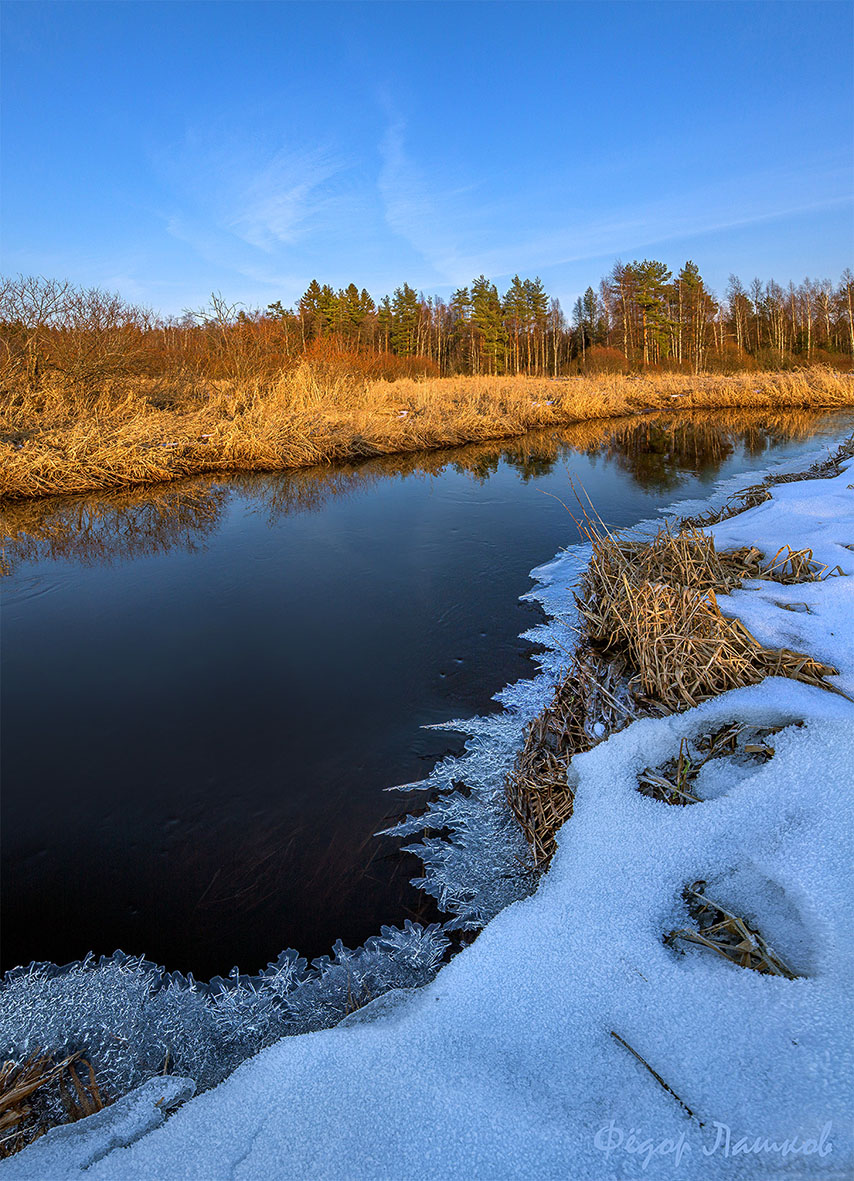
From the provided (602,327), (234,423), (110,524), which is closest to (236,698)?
(110,524)

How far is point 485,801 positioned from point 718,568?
213cm

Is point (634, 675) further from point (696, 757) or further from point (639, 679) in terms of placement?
point (696, 757)

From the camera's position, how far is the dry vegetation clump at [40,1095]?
1.41m

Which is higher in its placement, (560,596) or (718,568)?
(718,568)

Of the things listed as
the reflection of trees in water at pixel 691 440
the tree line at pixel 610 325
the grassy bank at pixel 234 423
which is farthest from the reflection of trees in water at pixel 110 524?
the tree line at pixel 610 325

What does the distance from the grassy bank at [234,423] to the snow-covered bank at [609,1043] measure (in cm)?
911

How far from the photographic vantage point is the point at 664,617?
276cm

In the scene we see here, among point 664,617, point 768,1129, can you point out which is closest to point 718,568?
point 664,617

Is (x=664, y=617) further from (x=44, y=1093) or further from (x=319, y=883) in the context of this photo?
(x=44, y=1093)

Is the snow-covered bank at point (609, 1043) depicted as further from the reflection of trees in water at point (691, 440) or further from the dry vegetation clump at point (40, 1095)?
the reflection of trees in water at point (691, 440)

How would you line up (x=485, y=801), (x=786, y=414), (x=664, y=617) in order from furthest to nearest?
(x=786, y=414)
(x=664, y=617)
(x=485, y=801)

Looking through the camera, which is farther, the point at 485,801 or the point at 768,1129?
the point at 485,801

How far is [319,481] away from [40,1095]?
906 cm

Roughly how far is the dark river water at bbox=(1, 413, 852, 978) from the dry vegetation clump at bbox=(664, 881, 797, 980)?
96 centimetres
